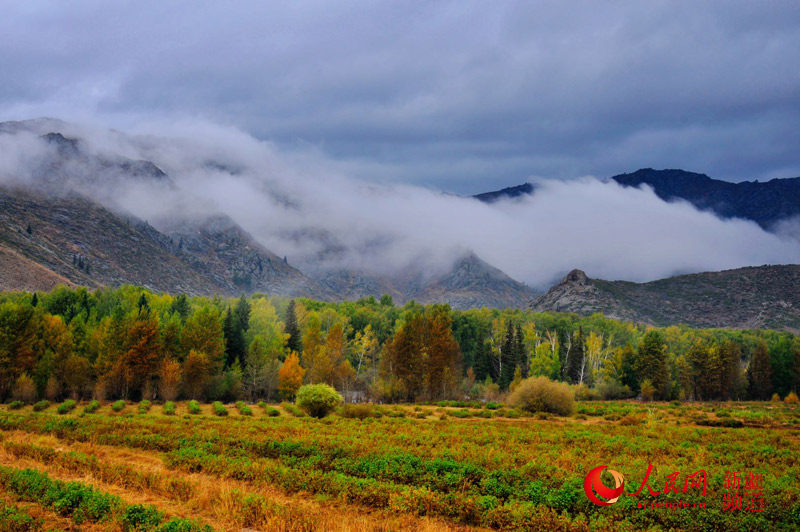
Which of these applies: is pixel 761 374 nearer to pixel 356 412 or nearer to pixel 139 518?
pixel 356 412

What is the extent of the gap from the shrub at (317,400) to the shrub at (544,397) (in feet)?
70.5

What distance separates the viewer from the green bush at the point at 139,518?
472 inches

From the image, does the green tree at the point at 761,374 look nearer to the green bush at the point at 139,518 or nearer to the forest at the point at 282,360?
the forest at the point at 282,360

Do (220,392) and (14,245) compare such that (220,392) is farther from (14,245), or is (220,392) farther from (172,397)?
(14,245)

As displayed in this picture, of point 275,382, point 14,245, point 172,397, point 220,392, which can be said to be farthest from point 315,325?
point 14,245

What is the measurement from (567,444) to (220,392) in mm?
47856

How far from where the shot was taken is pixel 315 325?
6969cm

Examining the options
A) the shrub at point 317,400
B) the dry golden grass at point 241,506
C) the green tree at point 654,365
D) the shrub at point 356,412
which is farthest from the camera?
the green tree at point 654,365

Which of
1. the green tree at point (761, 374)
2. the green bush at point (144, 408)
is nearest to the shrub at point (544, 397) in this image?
the green bush at point (144, 408)

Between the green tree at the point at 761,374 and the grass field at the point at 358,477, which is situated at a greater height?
the grass field at the point at 358,477

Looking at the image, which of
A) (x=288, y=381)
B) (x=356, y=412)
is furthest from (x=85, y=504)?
(x=288, y=381)

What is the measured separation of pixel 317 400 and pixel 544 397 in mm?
24290

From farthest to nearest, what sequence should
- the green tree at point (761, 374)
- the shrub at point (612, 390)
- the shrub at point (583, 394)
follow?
the green tree at point (761, 374) < the shrub at point (612, 390) < the shrub at point (583, 394)

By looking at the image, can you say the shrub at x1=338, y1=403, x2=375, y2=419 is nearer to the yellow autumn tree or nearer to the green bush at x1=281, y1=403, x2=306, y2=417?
the green bush at x1=281, y1=403, x2=306, y2=417
